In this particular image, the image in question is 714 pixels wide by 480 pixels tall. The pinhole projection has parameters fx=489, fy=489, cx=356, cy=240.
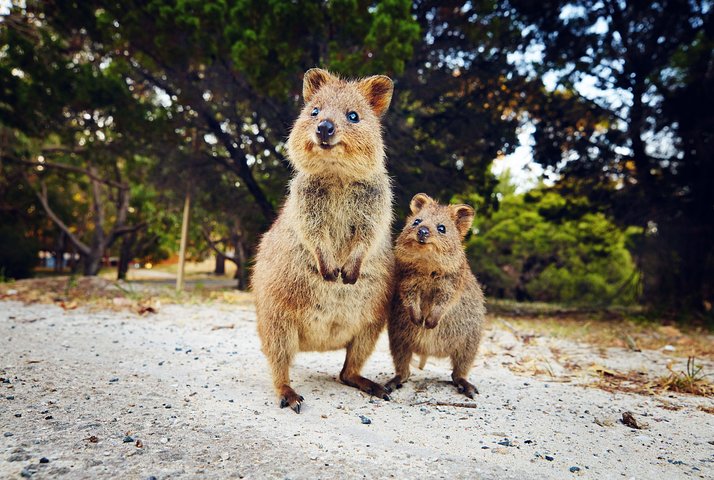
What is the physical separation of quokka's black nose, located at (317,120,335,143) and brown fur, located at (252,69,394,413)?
0.46ft

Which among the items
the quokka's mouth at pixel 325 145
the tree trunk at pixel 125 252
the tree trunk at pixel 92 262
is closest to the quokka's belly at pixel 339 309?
the quokka's mouth at pixel 325 145

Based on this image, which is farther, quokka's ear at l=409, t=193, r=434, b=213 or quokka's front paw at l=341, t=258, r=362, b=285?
quokka's ear at l=409, t=193, r=434, b=213

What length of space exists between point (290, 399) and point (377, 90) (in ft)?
7.16

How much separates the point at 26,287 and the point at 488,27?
32.1ft

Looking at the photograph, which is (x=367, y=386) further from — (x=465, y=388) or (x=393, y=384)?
(x=465, y=388)

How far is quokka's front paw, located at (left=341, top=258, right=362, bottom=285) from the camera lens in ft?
10.3

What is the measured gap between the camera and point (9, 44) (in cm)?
962

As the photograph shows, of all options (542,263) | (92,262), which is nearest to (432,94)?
(542,263)

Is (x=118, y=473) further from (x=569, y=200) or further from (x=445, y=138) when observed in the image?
(x=569, y=200)

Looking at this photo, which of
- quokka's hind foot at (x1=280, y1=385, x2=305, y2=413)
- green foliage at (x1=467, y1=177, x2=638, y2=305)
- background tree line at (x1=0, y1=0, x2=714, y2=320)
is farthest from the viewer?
green foliage at (x1=467, y1=177, x2=638, y2=305)

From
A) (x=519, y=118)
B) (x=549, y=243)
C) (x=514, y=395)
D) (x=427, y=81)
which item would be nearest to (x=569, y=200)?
(x=519, y=118)

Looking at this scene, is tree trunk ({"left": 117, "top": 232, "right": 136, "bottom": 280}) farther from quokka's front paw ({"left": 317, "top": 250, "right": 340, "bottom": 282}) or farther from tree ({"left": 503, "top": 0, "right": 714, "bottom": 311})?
quokka's front paw ({"left": 317, "top": 250, "right": 340, "bottom": 282})

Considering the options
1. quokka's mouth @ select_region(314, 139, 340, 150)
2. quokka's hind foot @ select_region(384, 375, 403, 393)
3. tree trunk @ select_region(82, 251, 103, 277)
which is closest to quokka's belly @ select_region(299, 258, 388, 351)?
quokka's hind foot @ select_region(384, 375, 403, 393)

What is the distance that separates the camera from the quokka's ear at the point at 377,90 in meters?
3.41
